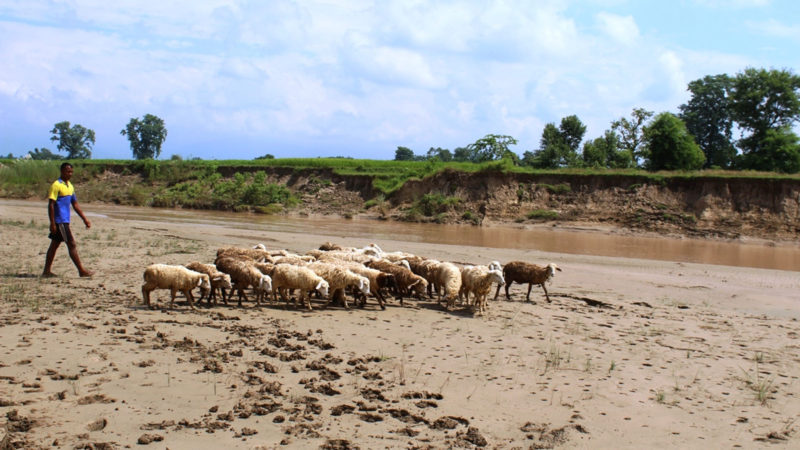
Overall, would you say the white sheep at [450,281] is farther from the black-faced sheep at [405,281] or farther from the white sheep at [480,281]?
the black-faced sheep at [405,281]

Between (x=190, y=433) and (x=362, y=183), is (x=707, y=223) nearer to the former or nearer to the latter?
(x=362, y=183)

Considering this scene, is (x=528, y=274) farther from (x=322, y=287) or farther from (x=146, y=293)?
(x=146, y=293)

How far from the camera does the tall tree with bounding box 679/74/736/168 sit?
230ft

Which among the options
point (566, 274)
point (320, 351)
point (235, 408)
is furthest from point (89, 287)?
point (566, 274)

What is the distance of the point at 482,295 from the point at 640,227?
2813 cm

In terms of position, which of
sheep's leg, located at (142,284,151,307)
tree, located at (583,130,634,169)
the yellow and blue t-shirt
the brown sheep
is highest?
tree, located at (583,130,634,169)

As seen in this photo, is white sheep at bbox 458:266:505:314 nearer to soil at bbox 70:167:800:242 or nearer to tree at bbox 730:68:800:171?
soil at bbox 70:167:800:242

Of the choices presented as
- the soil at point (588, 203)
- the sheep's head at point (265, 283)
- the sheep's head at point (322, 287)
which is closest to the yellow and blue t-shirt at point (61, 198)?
the sheep's head at point (265, 283)

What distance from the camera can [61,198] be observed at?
12102mm

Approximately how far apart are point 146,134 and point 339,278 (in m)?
93.3

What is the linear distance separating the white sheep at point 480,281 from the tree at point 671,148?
3792 cm

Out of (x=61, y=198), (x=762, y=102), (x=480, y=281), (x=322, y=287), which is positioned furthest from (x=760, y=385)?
(x=762, y=102)

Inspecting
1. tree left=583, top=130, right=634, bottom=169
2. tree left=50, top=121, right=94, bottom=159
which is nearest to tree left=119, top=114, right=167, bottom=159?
tree left=50, top=121, right=94, bottom=159

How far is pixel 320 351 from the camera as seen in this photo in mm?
8164
